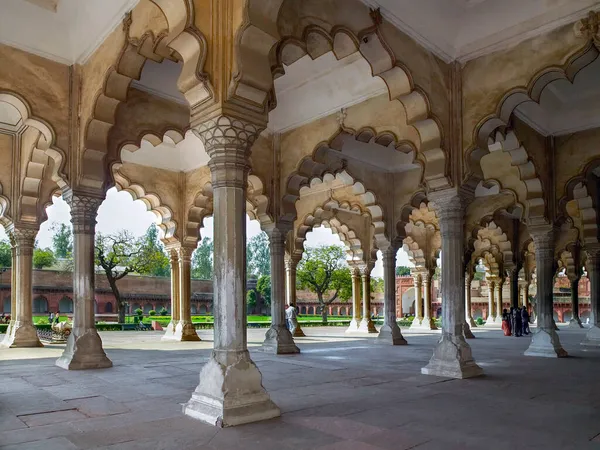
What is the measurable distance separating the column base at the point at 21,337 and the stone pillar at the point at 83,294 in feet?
16.5

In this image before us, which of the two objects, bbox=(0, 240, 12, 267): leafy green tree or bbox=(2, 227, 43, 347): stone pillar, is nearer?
bbox=(2, 227, 43, 347): stone pillar

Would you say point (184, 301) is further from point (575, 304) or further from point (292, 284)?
point (575, 304)

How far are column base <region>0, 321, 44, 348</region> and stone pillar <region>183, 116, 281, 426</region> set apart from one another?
→ 1029cm

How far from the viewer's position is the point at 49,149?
32.7 feet

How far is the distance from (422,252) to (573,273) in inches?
353

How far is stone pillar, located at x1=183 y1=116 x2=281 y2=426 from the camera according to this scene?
5762mm

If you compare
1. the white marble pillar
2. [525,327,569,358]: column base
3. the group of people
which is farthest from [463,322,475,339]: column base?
the white marble pillar

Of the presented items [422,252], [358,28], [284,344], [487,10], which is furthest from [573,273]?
[358,28]

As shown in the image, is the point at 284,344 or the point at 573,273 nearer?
the point at 284,344

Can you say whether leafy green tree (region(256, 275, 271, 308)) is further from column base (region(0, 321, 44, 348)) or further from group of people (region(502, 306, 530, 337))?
Answer: column base (region(0, 321, 44, 348))

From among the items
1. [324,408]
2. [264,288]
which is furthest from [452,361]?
[264,288]

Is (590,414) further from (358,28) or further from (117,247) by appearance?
(117,247)

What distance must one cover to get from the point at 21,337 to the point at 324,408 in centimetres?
1117

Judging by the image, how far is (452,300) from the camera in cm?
925
